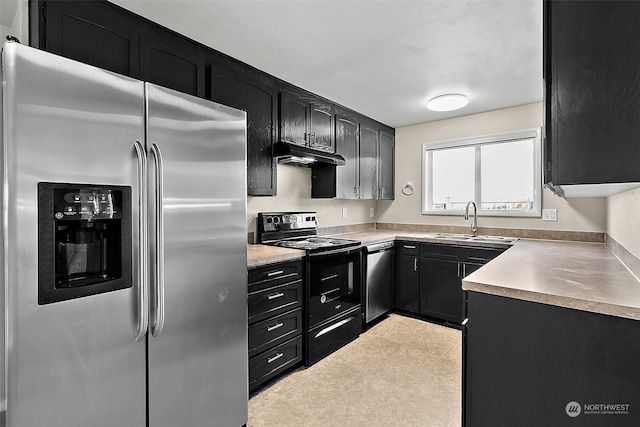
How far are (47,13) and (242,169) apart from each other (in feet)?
3.67

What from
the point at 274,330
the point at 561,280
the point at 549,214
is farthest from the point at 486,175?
the point at 274,330

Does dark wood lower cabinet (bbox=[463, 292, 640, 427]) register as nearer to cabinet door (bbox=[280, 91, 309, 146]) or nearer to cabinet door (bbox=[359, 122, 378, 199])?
cabinet door (bbox=[280, 91, 309, 146])

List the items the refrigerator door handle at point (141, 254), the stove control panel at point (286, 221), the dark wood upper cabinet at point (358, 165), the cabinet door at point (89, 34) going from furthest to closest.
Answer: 1. the dark wood upper cabinet at point (358, 165)
2. the stove control panel at point (286, 221)
3. the cabinet door at point (89, 34)
4. the refrigerator door handle at point (141, 254)

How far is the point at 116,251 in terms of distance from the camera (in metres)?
1.36

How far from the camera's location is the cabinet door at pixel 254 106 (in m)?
2.34

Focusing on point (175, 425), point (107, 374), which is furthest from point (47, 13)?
point (175, 425)

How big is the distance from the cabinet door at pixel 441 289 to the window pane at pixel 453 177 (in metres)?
1.01

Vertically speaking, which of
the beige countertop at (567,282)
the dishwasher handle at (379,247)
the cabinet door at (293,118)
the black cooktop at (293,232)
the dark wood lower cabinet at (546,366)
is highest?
the cabinet door at (293,118)

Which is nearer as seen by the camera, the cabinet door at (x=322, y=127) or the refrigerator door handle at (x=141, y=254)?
the refrigerator door handle at (x=141, y=254)

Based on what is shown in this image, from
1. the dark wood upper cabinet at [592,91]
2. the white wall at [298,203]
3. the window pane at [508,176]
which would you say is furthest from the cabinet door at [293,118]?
the window pane at [508,176]

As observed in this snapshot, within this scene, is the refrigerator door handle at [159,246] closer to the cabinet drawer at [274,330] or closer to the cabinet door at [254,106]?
the cabinet drawer at [274,330]

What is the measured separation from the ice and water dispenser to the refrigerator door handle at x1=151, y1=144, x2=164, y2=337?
0.37ft

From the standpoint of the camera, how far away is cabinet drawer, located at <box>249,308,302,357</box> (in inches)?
85.9

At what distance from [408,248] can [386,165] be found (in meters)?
1.26
